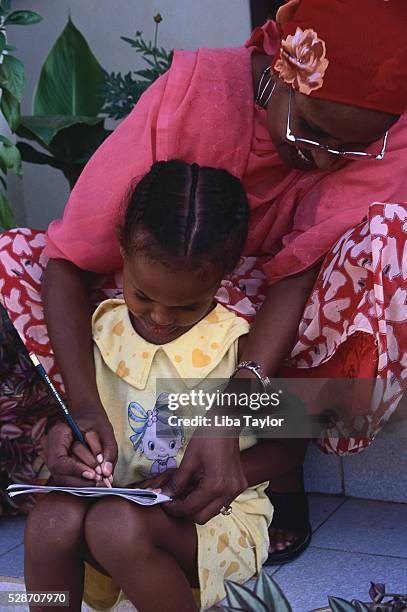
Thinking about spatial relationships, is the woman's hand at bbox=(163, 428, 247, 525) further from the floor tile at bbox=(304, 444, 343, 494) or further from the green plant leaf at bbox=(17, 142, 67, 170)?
the green plant leaf at bbox=(17, 142, 67, 170)

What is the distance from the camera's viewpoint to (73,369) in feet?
6.08

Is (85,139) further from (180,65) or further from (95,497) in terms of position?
(95,497)

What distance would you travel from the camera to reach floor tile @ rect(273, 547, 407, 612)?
1.85 meters

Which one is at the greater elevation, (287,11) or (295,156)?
(287,11)

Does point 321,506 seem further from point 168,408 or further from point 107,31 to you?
point 107,31

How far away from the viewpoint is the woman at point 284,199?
1682 millimetres

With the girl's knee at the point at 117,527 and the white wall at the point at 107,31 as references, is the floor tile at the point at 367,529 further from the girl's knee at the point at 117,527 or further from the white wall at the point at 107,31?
the white wall at the point at 107,31

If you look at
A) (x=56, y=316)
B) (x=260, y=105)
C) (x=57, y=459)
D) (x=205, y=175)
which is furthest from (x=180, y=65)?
(x=57, y=459)

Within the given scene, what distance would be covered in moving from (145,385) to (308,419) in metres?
0.38

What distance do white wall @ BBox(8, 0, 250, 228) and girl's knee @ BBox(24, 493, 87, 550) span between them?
2.12 m

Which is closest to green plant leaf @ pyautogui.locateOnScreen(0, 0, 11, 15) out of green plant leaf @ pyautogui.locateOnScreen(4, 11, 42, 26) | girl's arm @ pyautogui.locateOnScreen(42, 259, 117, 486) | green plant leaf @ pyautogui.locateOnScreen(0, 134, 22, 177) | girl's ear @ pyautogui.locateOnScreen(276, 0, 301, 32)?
green plant leaf @ pyautogui.locateOnScreen(4, 11, 42, 26)

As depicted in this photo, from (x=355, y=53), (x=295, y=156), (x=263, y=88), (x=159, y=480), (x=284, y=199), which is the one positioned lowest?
(x=159, y=480)

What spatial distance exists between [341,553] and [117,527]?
72 cm

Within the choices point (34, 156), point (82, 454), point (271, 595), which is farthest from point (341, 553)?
point (34, 156)
